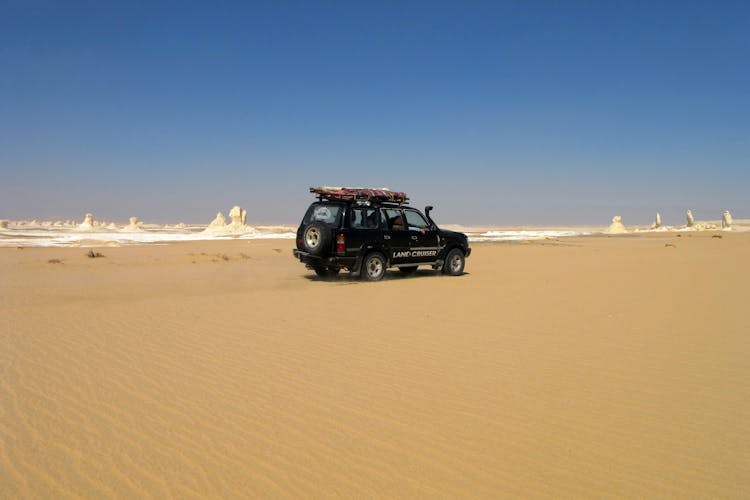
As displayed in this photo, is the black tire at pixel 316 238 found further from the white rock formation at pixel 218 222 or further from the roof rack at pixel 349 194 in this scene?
the white rock formation at pixel 218 222

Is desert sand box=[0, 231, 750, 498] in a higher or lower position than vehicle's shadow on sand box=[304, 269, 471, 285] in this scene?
lower

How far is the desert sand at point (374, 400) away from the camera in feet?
9.62

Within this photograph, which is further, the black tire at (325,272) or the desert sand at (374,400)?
the black tire at (325,272)

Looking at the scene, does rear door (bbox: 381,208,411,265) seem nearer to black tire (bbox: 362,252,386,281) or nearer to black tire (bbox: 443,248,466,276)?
Result: black tire (bbox: 362,252,386,281)

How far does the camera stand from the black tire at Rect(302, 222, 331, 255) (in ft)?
38.2

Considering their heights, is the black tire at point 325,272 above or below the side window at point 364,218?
below

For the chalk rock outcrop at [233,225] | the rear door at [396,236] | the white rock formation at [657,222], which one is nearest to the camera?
the rear door at [396,236]

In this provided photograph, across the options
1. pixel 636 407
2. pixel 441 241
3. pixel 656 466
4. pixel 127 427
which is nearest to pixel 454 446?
pixel 656 466

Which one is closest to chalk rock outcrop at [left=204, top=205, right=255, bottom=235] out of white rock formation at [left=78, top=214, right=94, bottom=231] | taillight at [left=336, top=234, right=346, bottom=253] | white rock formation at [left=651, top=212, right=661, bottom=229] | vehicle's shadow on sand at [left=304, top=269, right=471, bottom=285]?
white rock formation at [left=78, top=214, right=94, bottom=231]

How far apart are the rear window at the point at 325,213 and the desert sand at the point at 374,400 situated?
3673mm

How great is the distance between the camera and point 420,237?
1335 cm

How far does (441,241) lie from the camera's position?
13.9 metres

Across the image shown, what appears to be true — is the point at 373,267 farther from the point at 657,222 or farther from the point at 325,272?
the point at 657,222

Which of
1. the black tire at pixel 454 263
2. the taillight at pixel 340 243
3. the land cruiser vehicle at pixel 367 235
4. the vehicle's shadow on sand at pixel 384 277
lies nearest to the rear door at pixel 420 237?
the land cruiser vehicle at pixel 367 235
